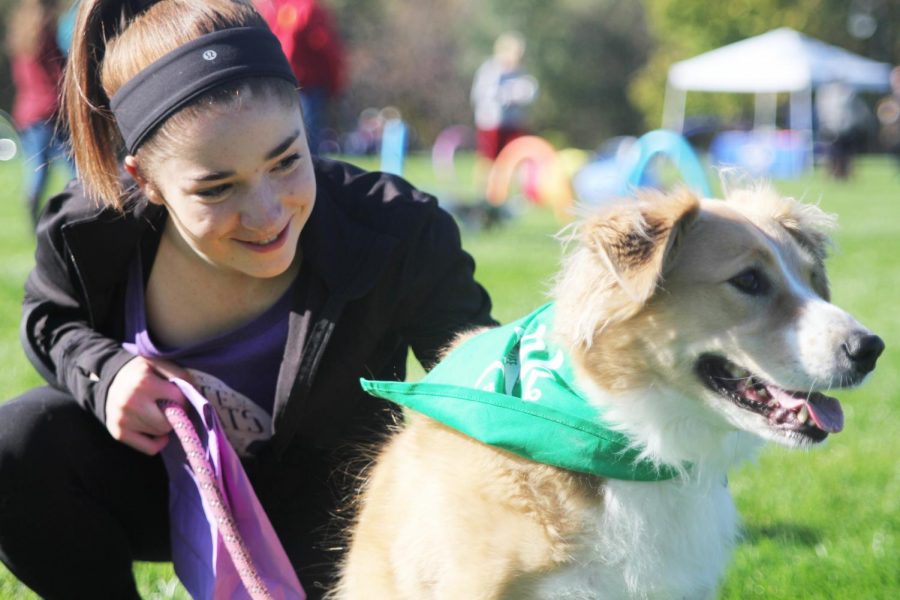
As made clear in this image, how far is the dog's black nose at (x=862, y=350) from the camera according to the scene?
2.44 m

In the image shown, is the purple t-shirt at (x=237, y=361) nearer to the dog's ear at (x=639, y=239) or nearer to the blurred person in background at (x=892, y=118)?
the dog's ear at (x=639, y=239)

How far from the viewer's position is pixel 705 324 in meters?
2.61

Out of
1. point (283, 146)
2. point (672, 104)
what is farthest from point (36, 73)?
point (672, 104)

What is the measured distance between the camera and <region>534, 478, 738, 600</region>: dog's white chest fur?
2523 mm

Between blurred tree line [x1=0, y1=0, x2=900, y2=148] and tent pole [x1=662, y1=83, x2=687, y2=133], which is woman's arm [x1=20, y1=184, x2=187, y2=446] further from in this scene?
blurred tree line [x1=0, y1=0, x2=900, y2=148]

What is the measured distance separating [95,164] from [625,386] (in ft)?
5.25

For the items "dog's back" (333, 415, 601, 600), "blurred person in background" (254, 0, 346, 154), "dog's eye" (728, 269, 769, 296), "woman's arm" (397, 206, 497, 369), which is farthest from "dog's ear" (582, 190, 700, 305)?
"blurred person in background" (254, 0, 346, 154)

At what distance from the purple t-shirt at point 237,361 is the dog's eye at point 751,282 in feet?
4.24

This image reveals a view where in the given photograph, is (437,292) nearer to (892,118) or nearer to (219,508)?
(219,508)

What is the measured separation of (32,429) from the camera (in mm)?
3049

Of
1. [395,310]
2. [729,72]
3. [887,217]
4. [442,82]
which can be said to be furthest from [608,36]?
[395,310]

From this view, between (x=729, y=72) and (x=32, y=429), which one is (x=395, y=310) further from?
(x=729, y=72)

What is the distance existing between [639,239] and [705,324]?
0.27 m

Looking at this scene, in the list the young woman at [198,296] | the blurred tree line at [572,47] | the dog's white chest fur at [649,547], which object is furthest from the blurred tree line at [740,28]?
the dog's white chest fur at [649,547]
